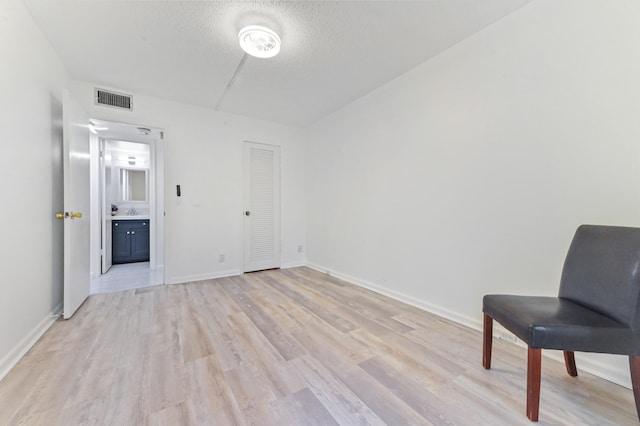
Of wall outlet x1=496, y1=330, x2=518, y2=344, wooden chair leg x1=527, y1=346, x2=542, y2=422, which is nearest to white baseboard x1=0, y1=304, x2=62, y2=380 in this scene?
wooden chair leg x1=527, y1=346, x2=542, y2=422

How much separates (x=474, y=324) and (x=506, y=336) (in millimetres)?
217

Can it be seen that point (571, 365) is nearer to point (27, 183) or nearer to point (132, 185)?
point (27, 183)

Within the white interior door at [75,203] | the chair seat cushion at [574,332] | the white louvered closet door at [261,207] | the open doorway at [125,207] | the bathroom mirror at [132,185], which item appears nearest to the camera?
the chair seat cushion at [574,332]

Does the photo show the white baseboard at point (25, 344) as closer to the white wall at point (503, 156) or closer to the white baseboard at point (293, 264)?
the white baseboard at point (293, 264)

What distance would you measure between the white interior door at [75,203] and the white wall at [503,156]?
2.97 meters

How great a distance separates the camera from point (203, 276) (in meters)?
3.50

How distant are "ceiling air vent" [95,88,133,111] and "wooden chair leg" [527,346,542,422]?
4271mm

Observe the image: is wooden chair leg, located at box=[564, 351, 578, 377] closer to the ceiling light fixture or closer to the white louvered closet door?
the ceiling light fixture

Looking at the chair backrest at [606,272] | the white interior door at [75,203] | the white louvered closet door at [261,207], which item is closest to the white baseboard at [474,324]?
the chair backrest at [606,272]

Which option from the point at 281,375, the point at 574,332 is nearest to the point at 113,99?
the point at 281,375

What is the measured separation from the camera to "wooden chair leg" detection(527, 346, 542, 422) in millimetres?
1110

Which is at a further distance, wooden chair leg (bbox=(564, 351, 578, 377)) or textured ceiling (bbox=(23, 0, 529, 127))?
textured ceiling (bbox=(23, 0, 529, 127))

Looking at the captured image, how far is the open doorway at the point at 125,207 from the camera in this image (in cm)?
353

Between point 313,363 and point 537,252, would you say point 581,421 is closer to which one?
point 537,252
